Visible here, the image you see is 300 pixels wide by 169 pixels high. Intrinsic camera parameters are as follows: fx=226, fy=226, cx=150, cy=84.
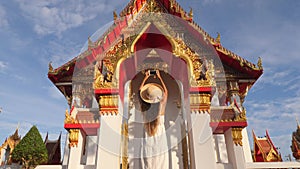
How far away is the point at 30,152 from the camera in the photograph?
5.59 metres

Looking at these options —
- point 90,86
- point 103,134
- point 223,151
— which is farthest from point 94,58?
point 223,151

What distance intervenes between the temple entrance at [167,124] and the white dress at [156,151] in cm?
14

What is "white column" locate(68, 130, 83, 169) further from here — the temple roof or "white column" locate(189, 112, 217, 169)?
"white column" locate(189, 112, 217, 169)

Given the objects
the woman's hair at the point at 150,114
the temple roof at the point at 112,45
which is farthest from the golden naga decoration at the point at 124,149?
the temple roof at the point at 112,45

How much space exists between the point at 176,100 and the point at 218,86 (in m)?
1.56

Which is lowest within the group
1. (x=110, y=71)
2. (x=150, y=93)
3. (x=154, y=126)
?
(x=154, y=126)

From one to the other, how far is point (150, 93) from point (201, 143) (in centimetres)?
195

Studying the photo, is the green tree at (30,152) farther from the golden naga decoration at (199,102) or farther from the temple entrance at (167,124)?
the golden naga decoration at (199,102)

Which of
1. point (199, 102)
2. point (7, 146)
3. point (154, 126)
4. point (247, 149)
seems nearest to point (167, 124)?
point (154, 126)

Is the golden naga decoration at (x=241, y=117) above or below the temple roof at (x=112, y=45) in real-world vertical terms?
below

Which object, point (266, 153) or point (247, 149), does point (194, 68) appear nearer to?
point (247, 149)

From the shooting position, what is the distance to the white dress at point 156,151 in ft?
19.9

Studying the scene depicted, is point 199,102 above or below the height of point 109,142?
above

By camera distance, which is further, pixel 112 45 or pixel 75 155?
pixel 112 45
